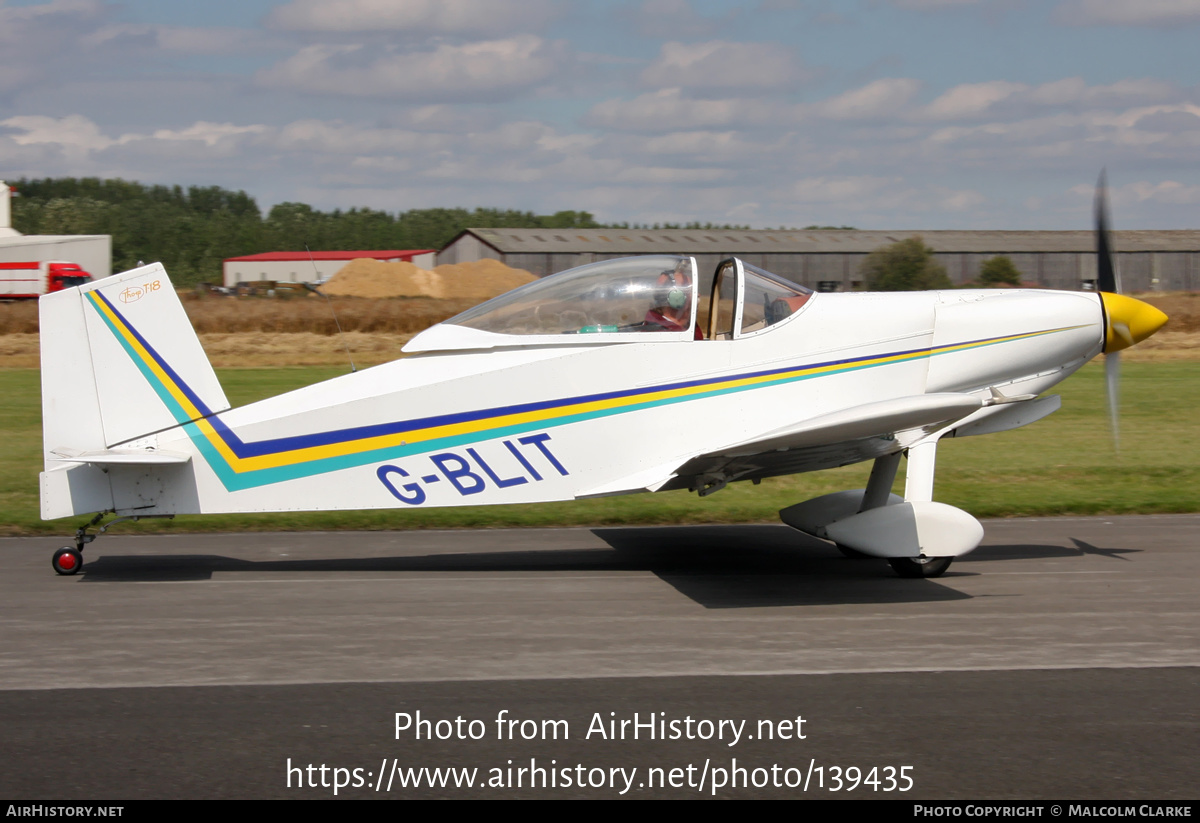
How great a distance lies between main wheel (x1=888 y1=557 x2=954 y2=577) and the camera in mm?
7449

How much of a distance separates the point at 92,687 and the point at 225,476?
2.35 meters

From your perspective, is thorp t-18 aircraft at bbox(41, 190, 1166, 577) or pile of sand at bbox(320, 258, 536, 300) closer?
thorp t-18 aircraft at bbox(41, 190, 1166, 577)

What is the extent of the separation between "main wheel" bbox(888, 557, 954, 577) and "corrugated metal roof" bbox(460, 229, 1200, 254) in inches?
2059

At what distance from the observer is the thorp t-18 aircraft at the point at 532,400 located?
285 inches

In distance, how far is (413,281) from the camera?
178 feet

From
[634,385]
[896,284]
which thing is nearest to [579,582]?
[634,385]

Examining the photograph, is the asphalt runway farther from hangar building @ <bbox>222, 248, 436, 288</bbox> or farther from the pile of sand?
hangar building @ <bbox>222, 248, 436, 288</bbox>

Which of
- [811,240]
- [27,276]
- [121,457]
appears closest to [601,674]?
[121,457]

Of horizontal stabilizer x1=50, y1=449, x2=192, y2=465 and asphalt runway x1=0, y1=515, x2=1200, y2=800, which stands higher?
horizontal stabilizer x1=50, y1=449, x2=192, y2=465

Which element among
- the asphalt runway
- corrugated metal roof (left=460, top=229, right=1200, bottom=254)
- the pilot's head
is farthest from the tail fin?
corrugated metal roof (left=460, top=229, right=1200, bottom=254)

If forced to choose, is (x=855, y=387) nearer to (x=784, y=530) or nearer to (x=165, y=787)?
(x=784, y=530)

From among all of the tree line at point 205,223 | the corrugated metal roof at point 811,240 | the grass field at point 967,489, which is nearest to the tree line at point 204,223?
the tree line at point 205,223

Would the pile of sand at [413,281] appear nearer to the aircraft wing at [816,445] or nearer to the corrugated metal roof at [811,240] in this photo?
the corrugated metal roof at [811,240]

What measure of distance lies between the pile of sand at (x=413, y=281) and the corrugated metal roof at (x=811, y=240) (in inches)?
311
